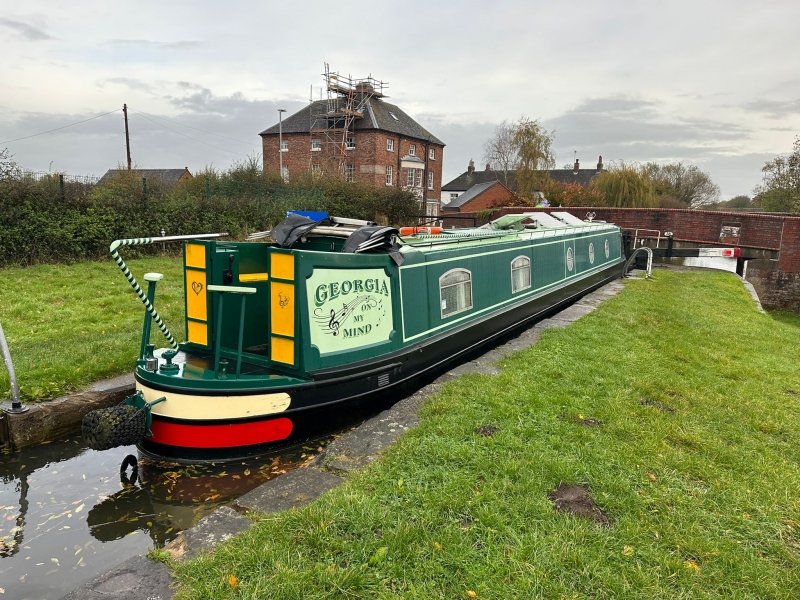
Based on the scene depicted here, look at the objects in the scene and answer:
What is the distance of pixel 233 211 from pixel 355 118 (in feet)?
62.0

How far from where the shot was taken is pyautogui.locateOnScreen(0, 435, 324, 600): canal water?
3.05 metres

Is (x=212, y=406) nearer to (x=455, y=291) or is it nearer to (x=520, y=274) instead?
(x=455, y=291)

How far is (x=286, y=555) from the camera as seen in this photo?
2.41 meters

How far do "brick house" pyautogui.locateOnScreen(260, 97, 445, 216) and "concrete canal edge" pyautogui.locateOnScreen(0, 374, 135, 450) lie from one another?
1007 inches

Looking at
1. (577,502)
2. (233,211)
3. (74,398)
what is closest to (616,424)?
(577,502)

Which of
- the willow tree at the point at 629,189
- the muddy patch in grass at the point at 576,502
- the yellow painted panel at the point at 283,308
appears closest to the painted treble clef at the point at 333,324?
the yellow painted panel at the point at 283,308

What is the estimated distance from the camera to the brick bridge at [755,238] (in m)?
15.5

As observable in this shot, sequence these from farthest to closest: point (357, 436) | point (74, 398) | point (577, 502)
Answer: point (74, 398) → point (357, 436) → point (577, 502)

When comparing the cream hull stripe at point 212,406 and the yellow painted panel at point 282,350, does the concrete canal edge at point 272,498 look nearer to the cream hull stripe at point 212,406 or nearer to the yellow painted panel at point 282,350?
the cream hull stripe at point 212,406

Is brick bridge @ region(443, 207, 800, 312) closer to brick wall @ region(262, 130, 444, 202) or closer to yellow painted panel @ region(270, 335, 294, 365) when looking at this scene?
yellow painted panel @ region(270, 335, 294, 365)

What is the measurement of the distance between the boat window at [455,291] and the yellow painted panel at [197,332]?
237cm

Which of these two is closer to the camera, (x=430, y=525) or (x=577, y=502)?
(x=430, y=525)

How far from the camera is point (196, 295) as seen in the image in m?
4.84

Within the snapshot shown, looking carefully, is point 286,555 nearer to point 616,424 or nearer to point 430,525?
point 430,525
